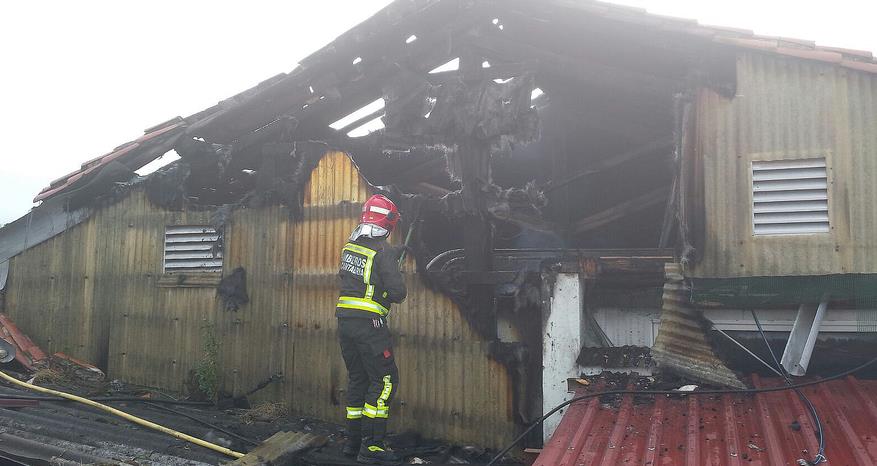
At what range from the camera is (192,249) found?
7.28 m

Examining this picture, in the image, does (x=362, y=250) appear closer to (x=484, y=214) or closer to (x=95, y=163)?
(x=484, y=214)

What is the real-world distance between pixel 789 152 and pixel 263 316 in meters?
5.71

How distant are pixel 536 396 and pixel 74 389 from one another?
5.61m

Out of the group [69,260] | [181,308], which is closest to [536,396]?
[181,308]

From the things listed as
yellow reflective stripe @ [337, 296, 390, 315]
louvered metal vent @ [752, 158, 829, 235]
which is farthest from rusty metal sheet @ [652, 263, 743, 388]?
yellow reflective stripe @ [337, 296, 390, 315]

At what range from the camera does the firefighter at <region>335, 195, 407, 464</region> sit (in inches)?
200

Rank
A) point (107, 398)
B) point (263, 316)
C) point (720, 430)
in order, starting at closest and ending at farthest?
1. point (720, 430)
2. point (107, 398)
3. point (263, 316)

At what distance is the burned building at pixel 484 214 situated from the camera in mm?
4934

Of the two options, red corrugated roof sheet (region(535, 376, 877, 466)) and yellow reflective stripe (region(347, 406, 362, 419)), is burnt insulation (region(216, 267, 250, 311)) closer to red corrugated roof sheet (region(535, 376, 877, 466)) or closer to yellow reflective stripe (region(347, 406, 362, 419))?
yellow reflective stripe (region(347, 406, 362, 419))

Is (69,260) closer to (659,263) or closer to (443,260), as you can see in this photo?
(443,260)

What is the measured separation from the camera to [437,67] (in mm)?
6523

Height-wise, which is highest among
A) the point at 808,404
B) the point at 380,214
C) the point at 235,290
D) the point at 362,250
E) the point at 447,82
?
the point at 447,82

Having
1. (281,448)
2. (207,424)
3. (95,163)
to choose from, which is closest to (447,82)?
(281,448)

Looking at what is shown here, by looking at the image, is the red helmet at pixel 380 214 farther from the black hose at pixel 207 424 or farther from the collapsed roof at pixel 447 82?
the black hose at pixel 207 424
